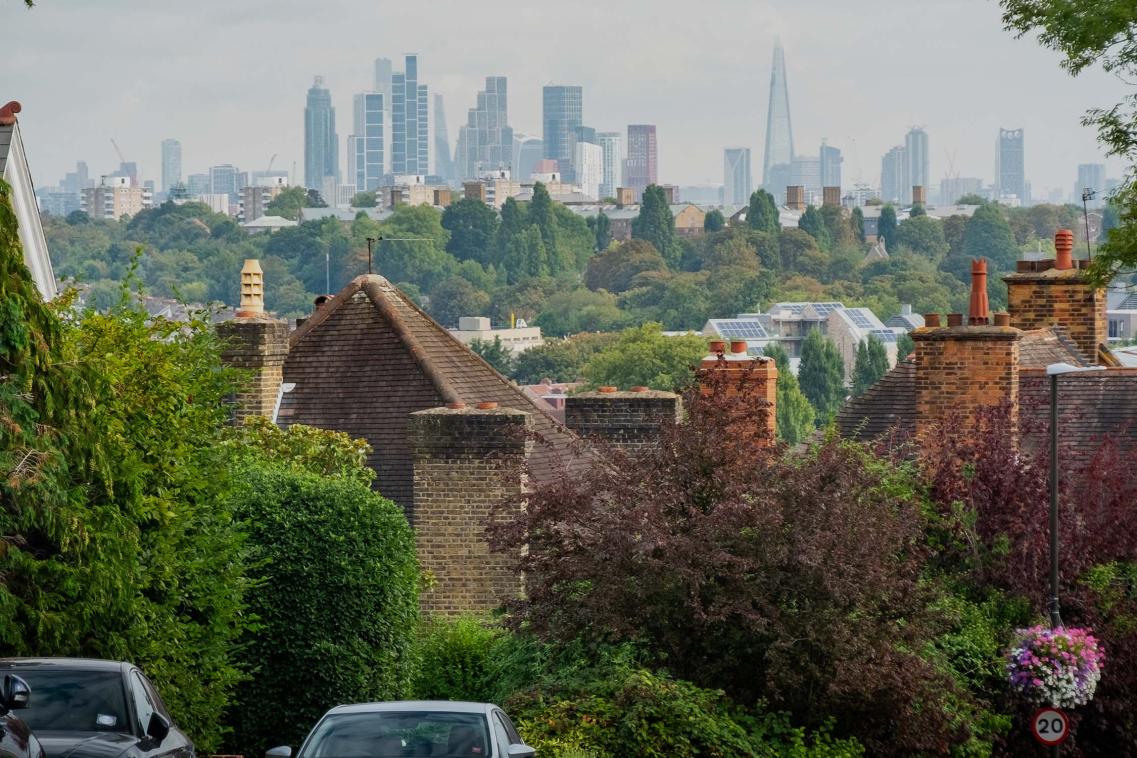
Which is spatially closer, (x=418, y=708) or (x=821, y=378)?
(x=418, y=708)

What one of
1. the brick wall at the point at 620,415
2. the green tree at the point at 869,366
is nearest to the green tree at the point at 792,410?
the green tree at the point at 869,366

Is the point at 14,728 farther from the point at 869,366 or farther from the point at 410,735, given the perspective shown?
the point at 869,366

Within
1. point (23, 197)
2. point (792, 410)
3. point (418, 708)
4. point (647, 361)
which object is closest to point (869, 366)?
point (792, 410)

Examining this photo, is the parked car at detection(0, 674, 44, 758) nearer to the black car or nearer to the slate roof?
the black car

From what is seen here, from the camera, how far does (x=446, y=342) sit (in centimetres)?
3725

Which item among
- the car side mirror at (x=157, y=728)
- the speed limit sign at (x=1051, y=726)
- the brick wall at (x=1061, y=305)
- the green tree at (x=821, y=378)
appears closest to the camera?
the car side mirror at (x=157, y=728)

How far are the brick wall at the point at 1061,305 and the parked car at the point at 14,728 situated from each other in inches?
1086

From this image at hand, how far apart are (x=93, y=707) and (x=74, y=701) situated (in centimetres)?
13

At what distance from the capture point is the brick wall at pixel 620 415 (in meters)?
33.3

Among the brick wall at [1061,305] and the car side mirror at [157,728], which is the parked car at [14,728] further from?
the brick wall at [1061,305]

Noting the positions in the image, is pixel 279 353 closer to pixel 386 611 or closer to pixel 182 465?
pixel 386 611

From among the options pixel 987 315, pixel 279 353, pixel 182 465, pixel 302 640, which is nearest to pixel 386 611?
pixel 302 640

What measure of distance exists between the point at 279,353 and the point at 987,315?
10360 mm

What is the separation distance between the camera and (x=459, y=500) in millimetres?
31531
